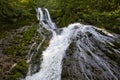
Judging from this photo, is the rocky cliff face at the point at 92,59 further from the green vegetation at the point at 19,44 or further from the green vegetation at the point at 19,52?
the green vegetation at the point at 19,44

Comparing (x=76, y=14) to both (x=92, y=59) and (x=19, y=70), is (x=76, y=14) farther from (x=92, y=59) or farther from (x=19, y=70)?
(x=19, y=70)

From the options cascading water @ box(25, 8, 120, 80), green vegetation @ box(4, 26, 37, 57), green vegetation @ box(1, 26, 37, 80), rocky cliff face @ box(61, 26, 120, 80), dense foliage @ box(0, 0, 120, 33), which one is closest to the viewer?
rocky cliff face @ box(61, 26, 120, 80)

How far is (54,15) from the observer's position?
20109 millimetres

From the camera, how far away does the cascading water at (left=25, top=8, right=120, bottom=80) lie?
854cm

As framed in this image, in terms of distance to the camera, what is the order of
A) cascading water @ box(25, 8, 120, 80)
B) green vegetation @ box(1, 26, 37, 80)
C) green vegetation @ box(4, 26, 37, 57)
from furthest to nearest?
green vegetation @ box(4, 26, 37, 57) < green vegetation @ box(1, 26, 37, 80) < cascading water @ box(25, 8, 120, 80)

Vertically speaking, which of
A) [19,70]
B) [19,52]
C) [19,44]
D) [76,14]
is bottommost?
[19,70]

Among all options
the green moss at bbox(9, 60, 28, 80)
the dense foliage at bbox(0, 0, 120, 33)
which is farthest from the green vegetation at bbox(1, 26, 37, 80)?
the dense foliage at bbox(0, 0, 120, 33)

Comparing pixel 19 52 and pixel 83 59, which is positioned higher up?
pixel 83 59

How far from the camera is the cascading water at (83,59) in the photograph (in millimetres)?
8539

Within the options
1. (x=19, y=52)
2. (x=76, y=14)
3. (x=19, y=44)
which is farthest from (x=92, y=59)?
(x=76, y=14)

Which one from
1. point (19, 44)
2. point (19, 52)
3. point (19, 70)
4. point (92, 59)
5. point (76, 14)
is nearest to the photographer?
point (92, 59)

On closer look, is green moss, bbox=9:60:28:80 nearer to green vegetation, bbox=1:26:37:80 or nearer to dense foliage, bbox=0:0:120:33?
green vegetation, bbox=1:26:37:80

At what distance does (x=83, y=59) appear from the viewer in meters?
9.48

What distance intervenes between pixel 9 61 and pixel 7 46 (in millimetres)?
1978
